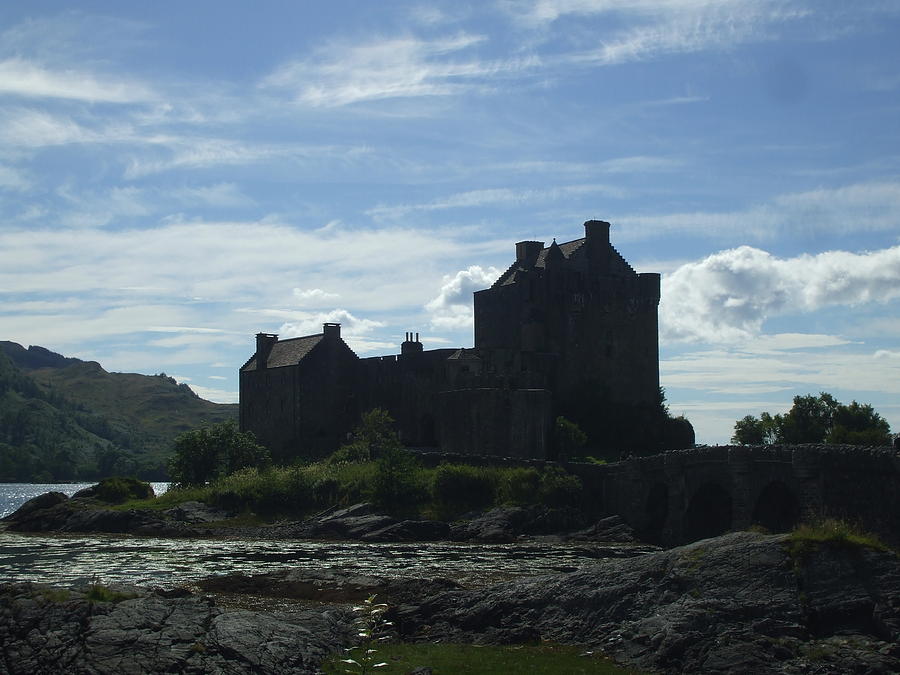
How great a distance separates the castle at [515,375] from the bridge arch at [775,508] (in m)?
21.1

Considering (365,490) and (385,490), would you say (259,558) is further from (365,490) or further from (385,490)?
(365,490)

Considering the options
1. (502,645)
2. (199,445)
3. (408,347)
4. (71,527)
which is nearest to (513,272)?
(408,347)

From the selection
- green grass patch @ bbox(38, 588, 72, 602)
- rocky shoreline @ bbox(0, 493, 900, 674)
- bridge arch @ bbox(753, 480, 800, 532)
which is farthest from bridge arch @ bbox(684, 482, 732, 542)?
green grass patch @ bbox(38, 588, 72, 602)

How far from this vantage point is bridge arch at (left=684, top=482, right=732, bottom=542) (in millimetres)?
49478

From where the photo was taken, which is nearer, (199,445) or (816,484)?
(816,484)

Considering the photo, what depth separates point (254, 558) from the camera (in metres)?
44.5

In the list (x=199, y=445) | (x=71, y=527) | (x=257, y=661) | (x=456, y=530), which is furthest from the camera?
(x=199, y=445)

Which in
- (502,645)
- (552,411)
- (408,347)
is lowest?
(502,645)

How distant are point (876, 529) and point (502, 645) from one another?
17.0 metres

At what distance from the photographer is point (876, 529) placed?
3606 centimetres

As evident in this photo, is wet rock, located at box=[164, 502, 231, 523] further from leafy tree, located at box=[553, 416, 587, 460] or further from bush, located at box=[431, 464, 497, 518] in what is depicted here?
leafy tree, located at box=[553, 416, 587, 460]

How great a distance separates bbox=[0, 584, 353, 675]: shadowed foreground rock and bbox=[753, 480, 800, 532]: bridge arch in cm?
2461

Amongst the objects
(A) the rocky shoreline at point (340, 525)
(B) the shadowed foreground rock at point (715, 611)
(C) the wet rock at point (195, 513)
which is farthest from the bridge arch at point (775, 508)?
(C) the wet rock at point (195, 513)

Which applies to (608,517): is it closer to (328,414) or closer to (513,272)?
(513,272)
